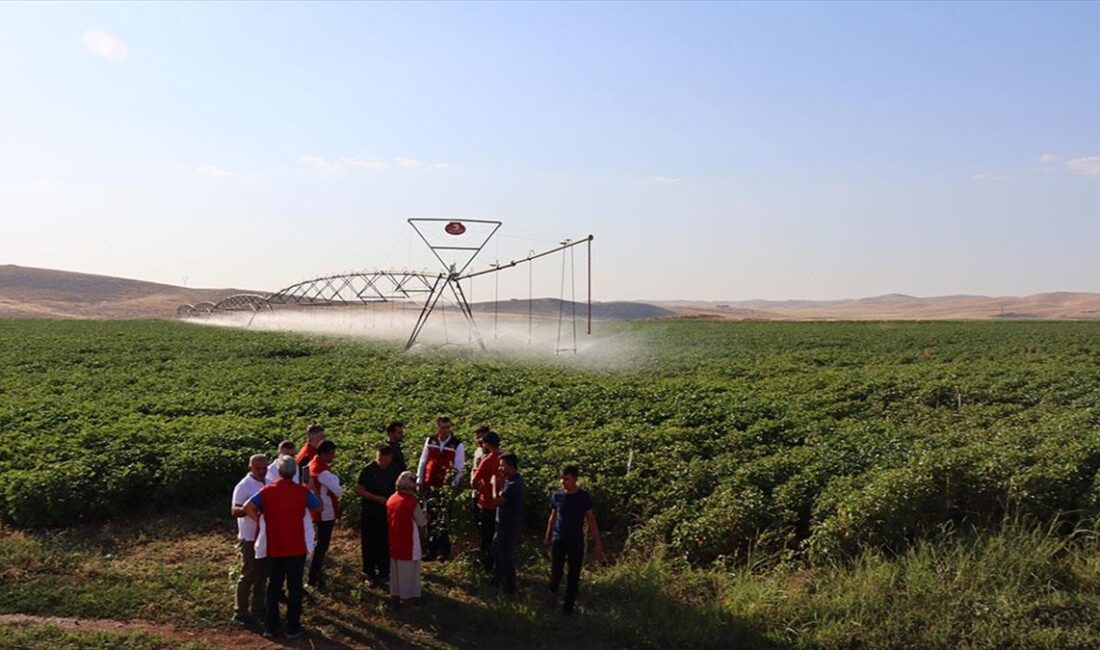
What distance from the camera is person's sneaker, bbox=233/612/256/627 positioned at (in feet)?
29.9

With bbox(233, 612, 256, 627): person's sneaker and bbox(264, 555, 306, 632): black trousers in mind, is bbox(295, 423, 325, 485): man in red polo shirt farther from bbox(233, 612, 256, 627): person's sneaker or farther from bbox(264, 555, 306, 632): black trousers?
bbox(233, 612, 256, 627): person's sneaker

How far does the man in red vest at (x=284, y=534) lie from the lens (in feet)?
28.3

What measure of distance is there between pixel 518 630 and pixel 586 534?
275cm

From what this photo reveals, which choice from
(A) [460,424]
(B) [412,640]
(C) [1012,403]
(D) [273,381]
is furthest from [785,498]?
→ (D) [273,381]

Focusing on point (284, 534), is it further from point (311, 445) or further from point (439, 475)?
point (439, 475)

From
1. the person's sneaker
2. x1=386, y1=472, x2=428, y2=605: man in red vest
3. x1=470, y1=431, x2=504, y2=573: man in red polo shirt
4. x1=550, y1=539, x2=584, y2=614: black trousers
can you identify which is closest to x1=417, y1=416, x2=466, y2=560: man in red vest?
x1=470, y1=431, x2=504, y2=573: man in red polo shirt

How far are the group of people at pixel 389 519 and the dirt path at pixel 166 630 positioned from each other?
0.64 feet

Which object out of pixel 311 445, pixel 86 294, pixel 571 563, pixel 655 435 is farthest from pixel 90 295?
pixel 571 563

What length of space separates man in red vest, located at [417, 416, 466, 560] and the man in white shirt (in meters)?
2.26

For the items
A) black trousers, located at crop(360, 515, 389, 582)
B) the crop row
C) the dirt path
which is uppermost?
the crop row

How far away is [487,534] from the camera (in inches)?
416

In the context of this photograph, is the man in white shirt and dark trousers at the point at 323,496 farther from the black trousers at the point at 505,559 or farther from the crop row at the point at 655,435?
the crop row at the point at 655,435

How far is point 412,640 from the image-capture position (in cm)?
880

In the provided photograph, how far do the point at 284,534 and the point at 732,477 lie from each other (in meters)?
6.30
